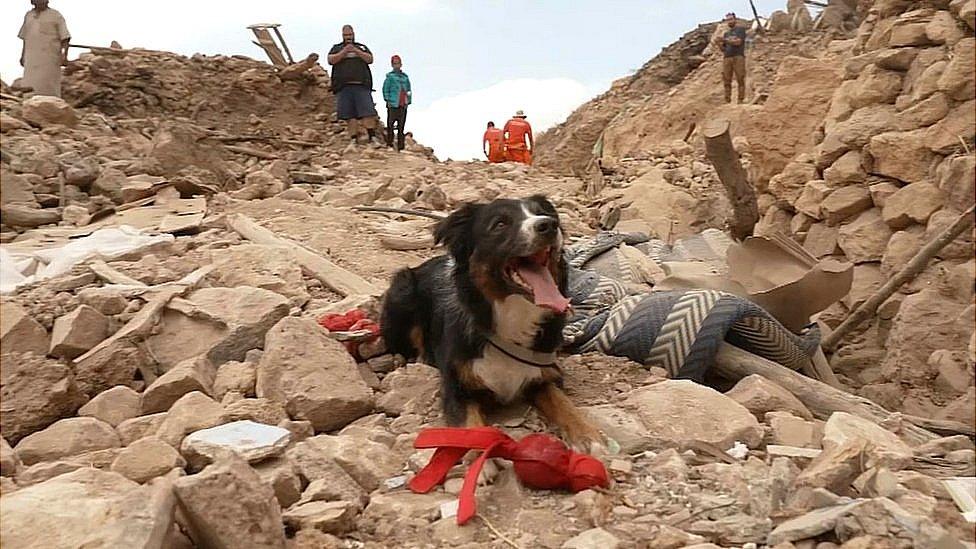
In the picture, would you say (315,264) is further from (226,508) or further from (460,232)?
(226,508)

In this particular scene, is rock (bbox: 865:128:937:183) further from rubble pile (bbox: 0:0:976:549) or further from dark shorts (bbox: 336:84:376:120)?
dark shorts (bbox: 336:84:376:120)

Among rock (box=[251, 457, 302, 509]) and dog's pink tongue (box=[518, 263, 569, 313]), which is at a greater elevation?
dog's pink tongue (box=[518, 263, 569, 313])

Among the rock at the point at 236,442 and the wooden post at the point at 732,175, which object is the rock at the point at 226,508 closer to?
the rock at the point at 236,442

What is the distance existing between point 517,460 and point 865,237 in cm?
317

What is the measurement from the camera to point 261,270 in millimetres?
4836

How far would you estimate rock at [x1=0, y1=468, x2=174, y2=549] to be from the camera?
4.87ft

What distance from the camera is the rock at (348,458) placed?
2.48 metres

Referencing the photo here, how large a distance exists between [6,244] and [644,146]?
1686cm

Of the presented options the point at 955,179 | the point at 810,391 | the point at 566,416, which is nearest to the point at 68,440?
the point at 566,416

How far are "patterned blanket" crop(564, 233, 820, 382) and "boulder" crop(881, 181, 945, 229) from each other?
0.85 meters

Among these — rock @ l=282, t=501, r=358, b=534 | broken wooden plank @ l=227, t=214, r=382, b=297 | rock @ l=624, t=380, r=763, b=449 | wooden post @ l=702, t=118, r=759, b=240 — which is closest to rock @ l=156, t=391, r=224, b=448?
rock @ l=282, t=501, r=358, b=534

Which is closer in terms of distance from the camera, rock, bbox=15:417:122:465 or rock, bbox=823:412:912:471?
rock, bbox=15:417:122:465

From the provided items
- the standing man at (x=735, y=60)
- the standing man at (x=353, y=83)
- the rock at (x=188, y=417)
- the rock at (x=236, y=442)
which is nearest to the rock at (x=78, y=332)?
the rock at (x=188, y=417)

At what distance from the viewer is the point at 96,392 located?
2875 millimetres
